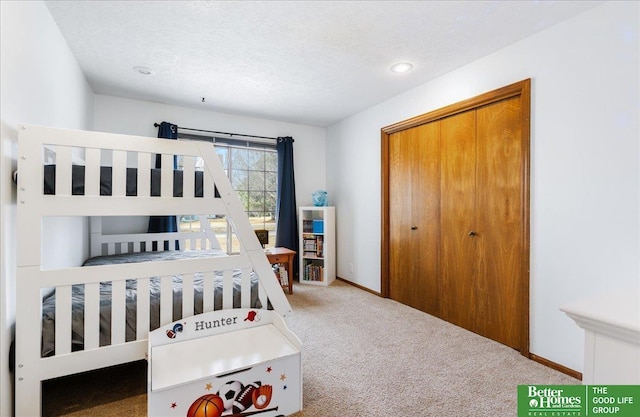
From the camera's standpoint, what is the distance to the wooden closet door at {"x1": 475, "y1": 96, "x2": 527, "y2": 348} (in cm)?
231

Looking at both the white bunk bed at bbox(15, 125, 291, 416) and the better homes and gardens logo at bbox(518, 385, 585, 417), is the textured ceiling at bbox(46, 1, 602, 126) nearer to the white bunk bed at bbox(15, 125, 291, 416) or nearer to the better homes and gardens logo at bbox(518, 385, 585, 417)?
the white bunk bed at bbox(15, 125, 291, 416)

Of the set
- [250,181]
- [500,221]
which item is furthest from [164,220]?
[500,221]

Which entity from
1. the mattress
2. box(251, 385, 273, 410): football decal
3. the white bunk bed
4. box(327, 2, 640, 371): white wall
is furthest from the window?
box(327, 2, 640, 371): white wall

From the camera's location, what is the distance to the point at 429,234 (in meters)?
3.08

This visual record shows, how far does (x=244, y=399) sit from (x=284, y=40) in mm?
2273

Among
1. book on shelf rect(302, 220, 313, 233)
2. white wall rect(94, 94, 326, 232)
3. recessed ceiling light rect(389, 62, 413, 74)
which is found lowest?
book on shelf rect(302, 220, 313, 233)

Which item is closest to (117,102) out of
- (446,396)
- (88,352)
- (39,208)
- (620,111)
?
(39,208)

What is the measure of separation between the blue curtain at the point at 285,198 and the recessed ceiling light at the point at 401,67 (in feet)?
6.55

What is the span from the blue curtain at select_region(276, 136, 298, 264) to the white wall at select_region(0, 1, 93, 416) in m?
2.49

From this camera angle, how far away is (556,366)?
81.0 inches

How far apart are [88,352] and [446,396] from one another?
192 cm

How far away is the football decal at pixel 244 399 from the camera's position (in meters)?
1.49

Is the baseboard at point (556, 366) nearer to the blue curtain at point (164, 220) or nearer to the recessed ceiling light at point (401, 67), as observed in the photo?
the recessed ceiling light at point (401, 67)

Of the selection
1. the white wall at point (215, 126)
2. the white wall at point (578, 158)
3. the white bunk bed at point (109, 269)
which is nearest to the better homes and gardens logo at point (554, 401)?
the white wall at point (578, 158)
